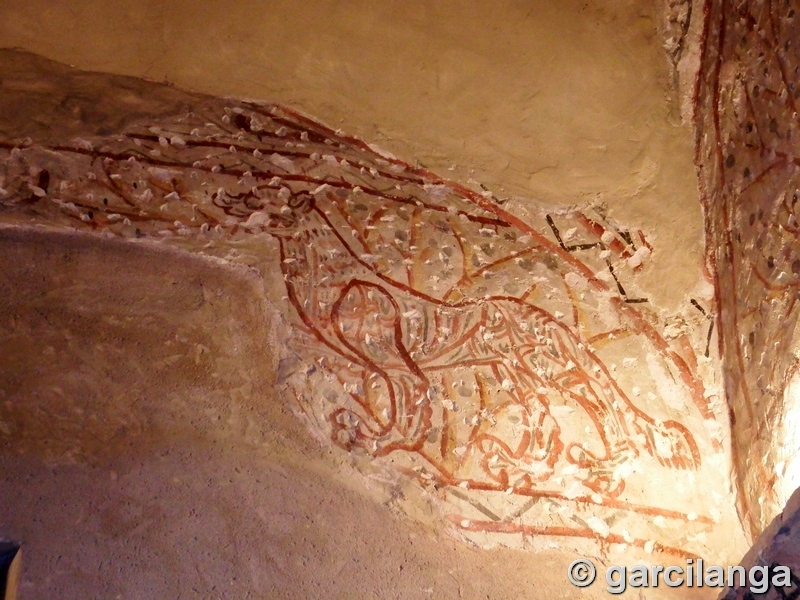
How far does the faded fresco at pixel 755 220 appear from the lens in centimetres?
225

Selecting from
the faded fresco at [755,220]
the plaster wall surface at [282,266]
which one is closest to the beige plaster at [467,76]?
the plaster wall surface at [282,266]

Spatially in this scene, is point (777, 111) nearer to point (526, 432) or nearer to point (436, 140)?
point (436, 140)

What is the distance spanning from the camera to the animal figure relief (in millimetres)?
2387

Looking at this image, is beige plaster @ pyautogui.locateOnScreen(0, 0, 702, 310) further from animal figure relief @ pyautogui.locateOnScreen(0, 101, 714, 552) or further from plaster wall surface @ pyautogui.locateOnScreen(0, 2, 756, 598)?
animal figure relief @ pyautogui.locateOnScreen(0, 101, 714, 552)

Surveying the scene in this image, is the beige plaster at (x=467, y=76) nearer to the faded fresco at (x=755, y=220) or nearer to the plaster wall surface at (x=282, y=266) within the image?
the plaster wall surface at (x=282, y=266)

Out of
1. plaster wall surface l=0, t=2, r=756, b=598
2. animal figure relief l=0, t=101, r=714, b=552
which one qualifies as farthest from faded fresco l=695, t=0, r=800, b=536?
animal figure relief l=0, t=101, r=714, b=552

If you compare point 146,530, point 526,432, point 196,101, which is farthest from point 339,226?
point 146,530

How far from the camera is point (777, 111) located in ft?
7.41

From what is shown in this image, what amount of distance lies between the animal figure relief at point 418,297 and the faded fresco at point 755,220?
18 centimetres

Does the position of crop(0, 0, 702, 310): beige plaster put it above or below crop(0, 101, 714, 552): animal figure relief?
above

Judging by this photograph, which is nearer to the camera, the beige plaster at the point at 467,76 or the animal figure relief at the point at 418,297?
the beige plaster at the point at 467,76

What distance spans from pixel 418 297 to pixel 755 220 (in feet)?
3.90

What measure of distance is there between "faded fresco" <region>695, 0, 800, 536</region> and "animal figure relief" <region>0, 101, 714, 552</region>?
0.18 meters

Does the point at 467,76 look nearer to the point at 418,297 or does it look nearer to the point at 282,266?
the point at 418,297
